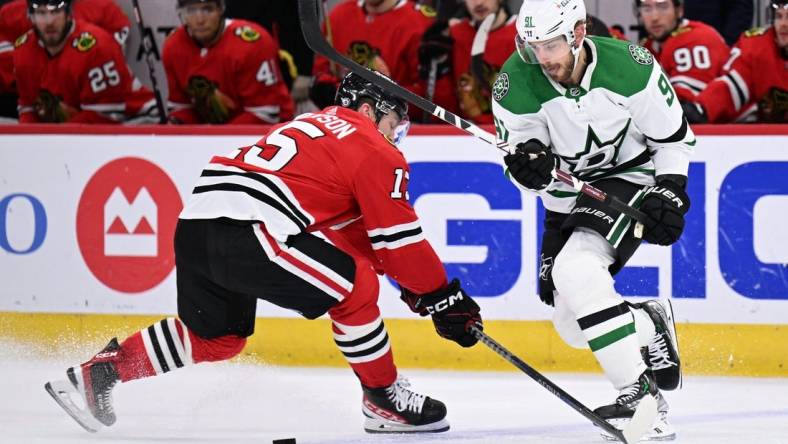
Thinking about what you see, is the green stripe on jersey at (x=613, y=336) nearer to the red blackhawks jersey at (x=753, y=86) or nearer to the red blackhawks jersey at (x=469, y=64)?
the red blackhawks jersey at (x=753, y=86)

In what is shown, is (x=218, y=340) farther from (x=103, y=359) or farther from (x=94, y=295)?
(x=94, y=295)

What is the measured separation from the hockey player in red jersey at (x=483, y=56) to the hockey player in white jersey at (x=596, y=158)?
1.56m

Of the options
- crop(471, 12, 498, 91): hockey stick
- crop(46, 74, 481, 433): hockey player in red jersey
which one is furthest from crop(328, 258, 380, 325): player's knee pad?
crop(471, 12, 498, 91): hockey stick

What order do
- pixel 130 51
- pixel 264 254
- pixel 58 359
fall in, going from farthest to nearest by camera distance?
pixel 130 51 → pixel 58 359 → pixel 264 254

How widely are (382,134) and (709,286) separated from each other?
1.65 meters

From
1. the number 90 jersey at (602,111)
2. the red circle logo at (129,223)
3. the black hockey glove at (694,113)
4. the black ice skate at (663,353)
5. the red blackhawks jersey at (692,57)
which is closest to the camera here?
the number 90 jersey at (602,111)

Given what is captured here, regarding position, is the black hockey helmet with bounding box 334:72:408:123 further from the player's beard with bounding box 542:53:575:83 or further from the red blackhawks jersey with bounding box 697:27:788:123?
the red blackhawks jersey with bounding box 697:27:788:123

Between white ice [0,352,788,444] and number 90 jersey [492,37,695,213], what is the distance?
771 millimetres

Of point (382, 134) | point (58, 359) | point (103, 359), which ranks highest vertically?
point (382, 134)

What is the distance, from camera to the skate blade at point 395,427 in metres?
3.92

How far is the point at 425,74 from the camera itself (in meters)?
5.59

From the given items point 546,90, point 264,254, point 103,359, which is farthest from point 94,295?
point 546,90

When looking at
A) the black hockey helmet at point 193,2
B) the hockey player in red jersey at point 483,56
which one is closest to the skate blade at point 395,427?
the hockey player in red jersey at point 483,56

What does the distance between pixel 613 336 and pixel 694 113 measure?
5.77ft
